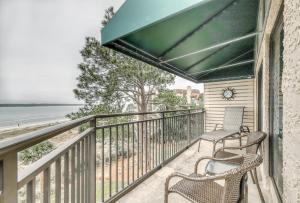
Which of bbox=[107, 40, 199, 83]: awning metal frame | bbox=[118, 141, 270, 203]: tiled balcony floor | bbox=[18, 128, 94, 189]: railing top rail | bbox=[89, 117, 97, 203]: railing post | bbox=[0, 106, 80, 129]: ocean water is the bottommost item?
bbox=[0, 106, 80, 129]: ocean water

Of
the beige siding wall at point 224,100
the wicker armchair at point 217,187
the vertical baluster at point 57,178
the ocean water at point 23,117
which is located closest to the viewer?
the vertical baluster at point 57,178

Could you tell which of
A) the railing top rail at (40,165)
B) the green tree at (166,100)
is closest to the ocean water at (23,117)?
the green tree at (166,100)

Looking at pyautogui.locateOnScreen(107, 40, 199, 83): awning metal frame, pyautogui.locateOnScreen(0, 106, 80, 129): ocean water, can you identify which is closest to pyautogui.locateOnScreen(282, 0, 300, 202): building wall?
pyautogui.locateOnScreen(107, 40, 199, 83): awning metal frame

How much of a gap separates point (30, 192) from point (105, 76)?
8.40m

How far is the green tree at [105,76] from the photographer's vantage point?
28.1ft

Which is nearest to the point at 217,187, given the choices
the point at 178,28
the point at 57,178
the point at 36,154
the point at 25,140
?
the point at 57,178

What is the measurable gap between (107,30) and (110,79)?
606cm

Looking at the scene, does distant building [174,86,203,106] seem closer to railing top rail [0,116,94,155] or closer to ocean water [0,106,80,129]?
ocean water [0,106,80,129]

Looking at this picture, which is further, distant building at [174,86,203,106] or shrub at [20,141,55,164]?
distant building at [174,86,203,106]

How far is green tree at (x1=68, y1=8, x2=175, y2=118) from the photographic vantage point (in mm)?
8562

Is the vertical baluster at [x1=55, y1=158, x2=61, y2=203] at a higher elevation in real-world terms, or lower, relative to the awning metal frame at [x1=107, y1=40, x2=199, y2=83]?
lower

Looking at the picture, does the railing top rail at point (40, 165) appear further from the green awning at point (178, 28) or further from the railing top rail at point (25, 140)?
the green awning at point (178, 28)

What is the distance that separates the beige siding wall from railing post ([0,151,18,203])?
6.35 m

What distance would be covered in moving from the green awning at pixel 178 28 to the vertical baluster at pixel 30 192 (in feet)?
6.66
